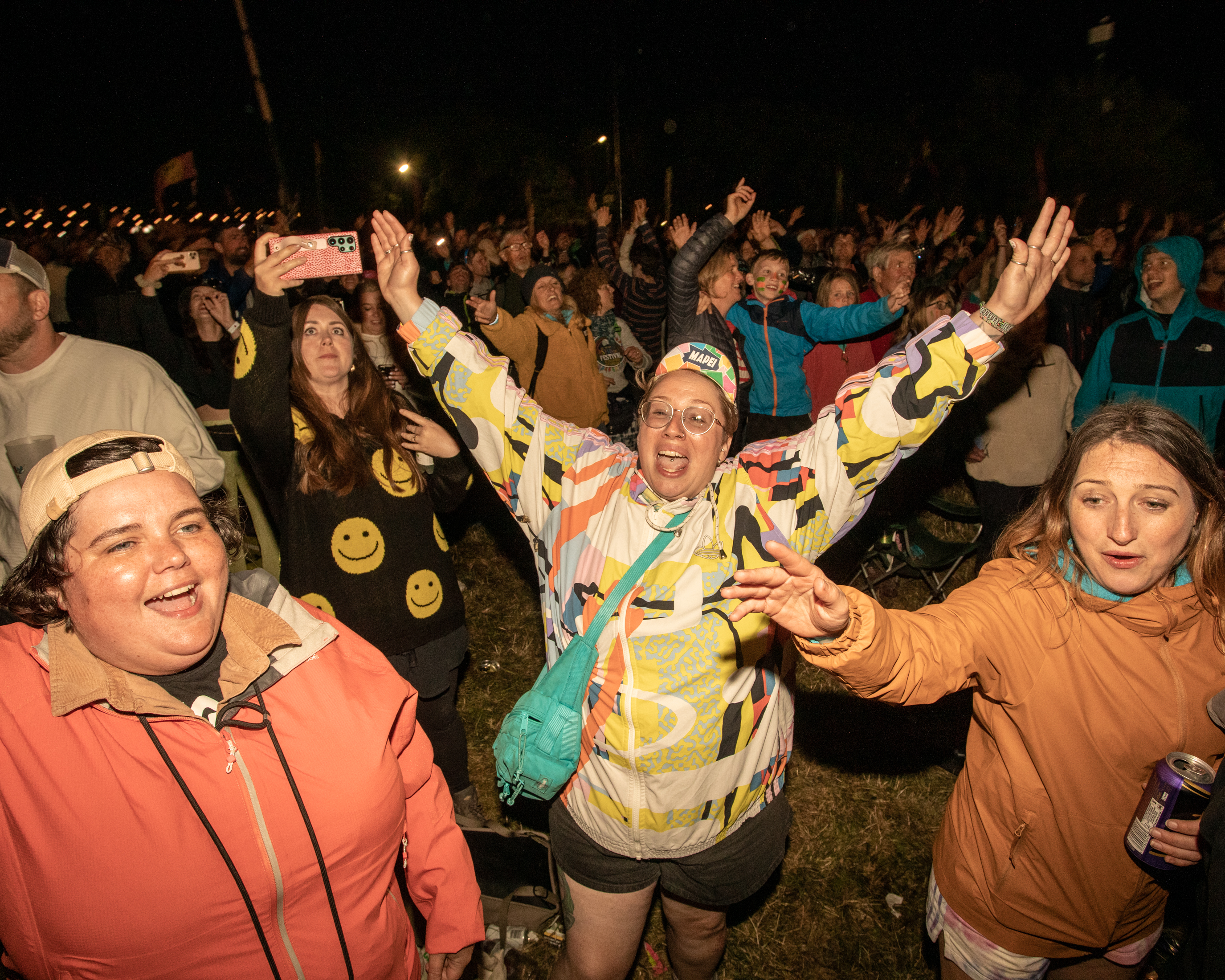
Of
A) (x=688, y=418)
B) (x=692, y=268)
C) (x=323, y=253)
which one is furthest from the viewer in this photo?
(x=692, y=268)

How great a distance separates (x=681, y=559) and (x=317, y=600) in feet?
5.25

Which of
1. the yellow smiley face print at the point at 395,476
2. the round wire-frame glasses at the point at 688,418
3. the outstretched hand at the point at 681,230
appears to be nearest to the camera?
the round wire-frame glasses at the point at 688,418

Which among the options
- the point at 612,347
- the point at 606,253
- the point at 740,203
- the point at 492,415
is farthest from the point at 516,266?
the point at 492,415

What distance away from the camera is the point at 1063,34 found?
33.8m

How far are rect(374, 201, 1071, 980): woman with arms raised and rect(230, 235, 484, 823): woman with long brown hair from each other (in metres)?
0.64

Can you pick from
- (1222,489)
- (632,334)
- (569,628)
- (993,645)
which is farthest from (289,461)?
(632,334)

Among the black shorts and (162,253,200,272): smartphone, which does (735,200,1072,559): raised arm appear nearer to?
the black shorts

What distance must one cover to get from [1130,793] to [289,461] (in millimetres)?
3024

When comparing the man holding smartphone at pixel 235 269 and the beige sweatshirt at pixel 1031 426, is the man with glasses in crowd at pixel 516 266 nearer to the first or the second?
the man holding smartphone at pixel 235 269

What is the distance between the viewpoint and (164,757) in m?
1.54

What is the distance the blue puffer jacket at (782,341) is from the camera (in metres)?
5.22

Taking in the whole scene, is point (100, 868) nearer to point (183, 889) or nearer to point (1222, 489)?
point (183, 889)

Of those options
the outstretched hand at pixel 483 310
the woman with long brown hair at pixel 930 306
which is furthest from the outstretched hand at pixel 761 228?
the outstretched hand at pixel 483 310

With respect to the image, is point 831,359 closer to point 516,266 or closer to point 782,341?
point 782,341
